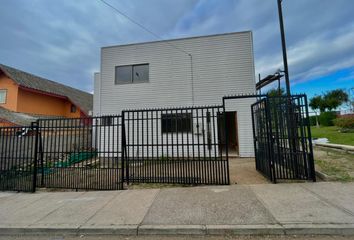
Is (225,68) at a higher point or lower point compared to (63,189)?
higher

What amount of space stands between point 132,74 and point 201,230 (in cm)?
1050

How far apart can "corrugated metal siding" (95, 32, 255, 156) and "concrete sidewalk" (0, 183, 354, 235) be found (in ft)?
19.5

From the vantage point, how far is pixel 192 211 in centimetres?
398

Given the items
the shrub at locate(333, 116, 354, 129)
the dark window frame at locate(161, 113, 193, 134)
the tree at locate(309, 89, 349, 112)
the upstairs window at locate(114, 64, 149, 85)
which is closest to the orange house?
the upstairs window at locate(114, 64, 149, 85)

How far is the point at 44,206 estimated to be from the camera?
4.75 metres

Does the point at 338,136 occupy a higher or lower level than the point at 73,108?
lower

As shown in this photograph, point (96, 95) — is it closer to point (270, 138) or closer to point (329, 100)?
point (270, 138)

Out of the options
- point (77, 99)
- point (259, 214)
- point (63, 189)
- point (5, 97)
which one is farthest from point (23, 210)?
point (77, 99)

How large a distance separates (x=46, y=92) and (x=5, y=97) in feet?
9.44

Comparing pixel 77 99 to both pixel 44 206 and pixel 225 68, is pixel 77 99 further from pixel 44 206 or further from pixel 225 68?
pixel 44 206

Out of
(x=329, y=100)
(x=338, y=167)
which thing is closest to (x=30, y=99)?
(x=338, y=167)

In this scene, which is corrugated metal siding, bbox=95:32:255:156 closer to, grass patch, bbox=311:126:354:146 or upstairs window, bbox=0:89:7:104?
grass patch, bbox=311:126:354:146

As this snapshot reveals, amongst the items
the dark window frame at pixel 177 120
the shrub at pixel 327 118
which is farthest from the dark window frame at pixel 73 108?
the shrub at pixel 327 118

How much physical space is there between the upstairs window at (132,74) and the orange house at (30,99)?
719 centimetres
